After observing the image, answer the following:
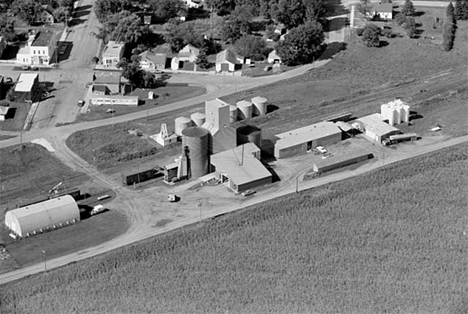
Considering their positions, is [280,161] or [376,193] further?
[280,161]

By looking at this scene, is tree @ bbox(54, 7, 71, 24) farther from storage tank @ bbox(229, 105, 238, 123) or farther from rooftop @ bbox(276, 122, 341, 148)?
rooftop @ bbox(276, 122, 341, 148)

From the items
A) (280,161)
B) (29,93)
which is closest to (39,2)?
(29,93)

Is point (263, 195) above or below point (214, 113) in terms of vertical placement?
below

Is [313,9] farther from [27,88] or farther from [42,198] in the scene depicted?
[42,198]

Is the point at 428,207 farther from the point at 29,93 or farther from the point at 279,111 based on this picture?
the point at 29,93

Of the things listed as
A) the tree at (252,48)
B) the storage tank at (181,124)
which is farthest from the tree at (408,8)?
the storage tank at (181,124)

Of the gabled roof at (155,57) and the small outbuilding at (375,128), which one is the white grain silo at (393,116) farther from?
the gabled roof at (155,57)

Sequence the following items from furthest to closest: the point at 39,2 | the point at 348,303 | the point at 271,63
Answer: the point at 39,2
the point at 271,63
the point at 348,303

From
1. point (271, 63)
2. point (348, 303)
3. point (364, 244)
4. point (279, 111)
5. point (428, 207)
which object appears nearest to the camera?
point (348, 303)
